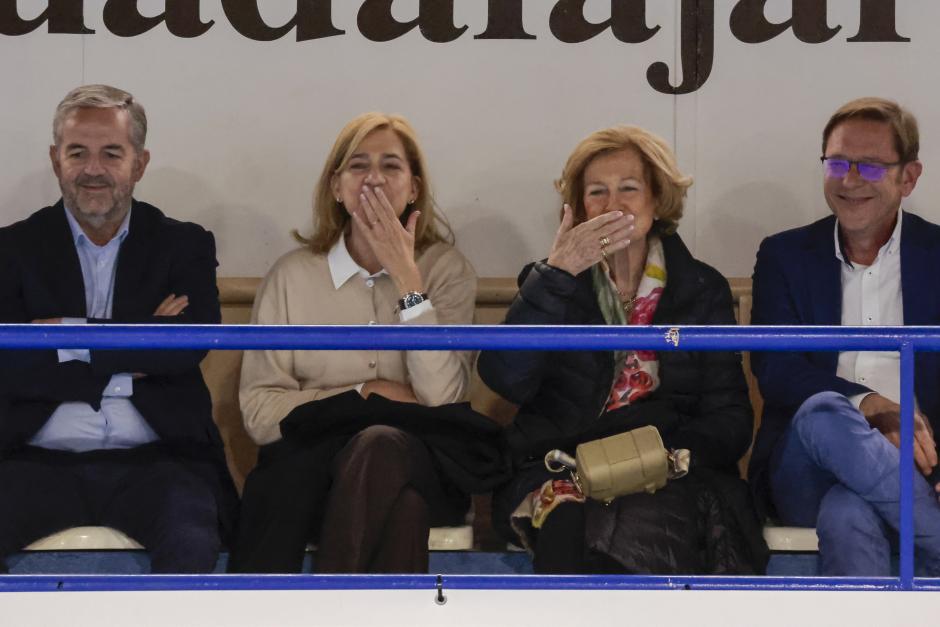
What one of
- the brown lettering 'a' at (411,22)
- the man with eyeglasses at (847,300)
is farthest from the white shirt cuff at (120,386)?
the man with eyeglasses at (847,300)

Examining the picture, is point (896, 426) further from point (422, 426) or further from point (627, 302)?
point (422, 426)

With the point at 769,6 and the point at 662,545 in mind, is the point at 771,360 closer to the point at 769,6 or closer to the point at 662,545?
the point at 662,545

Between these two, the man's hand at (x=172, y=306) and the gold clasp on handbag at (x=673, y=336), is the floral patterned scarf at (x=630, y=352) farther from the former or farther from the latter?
the gold clasp on handbag at (x=673, y=336)

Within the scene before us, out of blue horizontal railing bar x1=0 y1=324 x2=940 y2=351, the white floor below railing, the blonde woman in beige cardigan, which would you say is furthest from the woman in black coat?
blue horizontal railing bar x1=0 y1=324 x2=940 y2=351

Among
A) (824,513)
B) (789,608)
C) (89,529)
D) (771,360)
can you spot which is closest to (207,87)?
(89,529)

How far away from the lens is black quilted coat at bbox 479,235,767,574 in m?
3.77

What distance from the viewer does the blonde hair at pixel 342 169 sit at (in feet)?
14.4

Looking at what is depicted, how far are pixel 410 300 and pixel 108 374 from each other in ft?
2.35

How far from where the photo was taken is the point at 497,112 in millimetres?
4820

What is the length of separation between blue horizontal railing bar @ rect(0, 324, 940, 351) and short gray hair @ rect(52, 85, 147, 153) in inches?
59.3

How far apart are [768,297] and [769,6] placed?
948 millimetres

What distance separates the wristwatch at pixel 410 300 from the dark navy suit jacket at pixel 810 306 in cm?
83

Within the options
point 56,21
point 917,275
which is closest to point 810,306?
point 917,275

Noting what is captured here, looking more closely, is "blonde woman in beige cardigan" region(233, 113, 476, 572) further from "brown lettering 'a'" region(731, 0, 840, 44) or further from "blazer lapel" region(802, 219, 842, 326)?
"brown lettering 'a'" region(731, 0, 840, 44)
